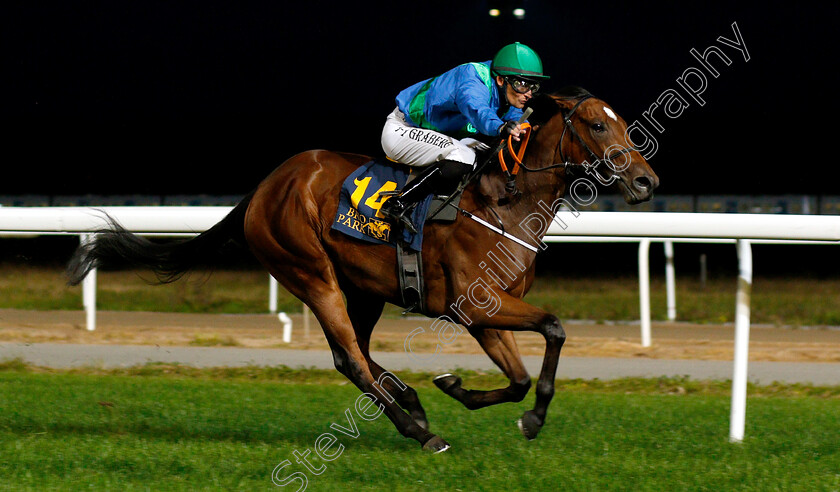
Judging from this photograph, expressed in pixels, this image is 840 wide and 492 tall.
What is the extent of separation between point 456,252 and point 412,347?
3.34m

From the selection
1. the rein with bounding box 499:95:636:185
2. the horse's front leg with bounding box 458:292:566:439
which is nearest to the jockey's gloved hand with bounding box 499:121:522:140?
the rein with bounding box 499:95:636:185

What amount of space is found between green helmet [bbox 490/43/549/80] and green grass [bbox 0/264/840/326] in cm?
561

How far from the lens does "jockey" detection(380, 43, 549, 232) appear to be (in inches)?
157

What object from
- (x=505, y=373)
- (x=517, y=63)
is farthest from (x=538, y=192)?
(x=505, y=373)

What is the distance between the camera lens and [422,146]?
4227 millimetres

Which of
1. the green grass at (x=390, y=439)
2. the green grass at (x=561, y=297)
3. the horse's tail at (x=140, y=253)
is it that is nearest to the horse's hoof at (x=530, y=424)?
the green grass at (x=390, y=439)

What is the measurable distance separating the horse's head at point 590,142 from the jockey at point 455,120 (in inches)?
5.9

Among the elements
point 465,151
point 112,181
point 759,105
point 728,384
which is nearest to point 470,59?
point 759,105

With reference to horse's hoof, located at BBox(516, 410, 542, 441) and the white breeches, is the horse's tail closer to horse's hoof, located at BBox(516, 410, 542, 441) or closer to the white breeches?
the white breeches

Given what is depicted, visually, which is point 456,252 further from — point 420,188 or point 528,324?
point 528,324

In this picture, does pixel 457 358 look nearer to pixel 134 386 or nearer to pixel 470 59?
pixel 134 386

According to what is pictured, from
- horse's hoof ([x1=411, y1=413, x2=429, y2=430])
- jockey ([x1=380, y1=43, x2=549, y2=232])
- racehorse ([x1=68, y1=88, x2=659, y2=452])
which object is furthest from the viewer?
horse's hoof ([x1=411, y1=413, x2=429, y2=430])

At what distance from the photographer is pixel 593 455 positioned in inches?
151

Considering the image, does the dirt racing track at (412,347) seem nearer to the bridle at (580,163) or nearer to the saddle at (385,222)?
the saddle at (385,222)
